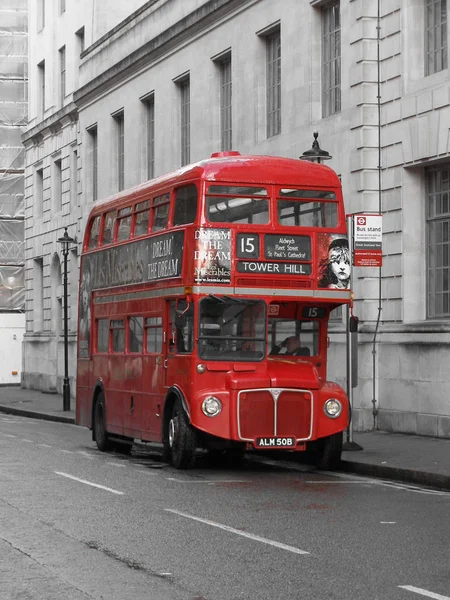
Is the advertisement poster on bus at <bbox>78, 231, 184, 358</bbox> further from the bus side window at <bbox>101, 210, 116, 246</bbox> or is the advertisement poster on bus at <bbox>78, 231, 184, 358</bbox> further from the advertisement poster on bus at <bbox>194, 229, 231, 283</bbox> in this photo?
the advertisement poster on bus at <bbox>194, 229, 231, 283</bbox>

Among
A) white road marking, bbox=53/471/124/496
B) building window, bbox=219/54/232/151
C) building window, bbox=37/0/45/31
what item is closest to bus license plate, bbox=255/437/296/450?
white road marking, bbox=53/471/124/496

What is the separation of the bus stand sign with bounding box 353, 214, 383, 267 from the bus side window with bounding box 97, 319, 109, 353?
17.2ft

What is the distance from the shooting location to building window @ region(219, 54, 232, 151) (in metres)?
32.6

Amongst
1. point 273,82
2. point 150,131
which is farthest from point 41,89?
point 273,82

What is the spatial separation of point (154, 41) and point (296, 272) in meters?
20.4

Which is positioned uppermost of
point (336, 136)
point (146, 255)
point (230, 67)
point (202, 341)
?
point (230, 67)

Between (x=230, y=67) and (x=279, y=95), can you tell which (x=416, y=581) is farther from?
(x=230, y=67)

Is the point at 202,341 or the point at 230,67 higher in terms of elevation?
the point at 230,67

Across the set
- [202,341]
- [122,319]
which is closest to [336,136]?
[122,319]

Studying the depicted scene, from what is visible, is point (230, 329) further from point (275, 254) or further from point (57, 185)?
point (57, 185)

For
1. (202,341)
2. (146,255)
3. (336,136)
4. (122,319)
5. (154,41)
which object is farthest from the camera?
(154,41)

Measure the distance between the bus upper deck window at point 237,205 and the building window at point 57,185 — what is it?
3116 centimetres

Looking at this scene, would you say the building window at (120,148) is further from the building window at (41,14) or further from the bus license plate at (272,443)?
the bus license plate at (272,443)

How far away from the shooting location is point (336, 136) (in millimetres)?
25859
